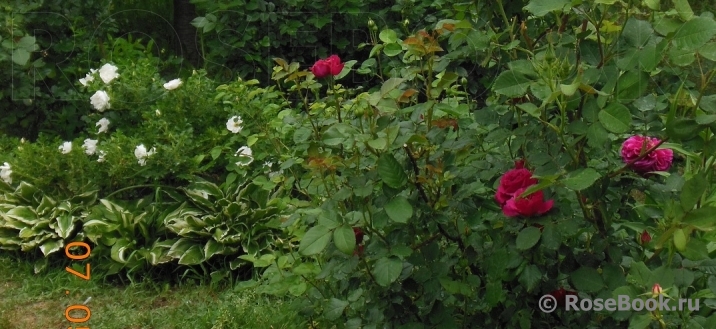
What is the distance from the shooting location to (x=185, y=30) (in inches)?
199

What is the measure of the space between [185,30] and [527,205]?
3798 millimetres

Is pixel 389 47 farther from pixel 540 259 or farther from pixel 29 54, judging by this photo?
pixel 29 54

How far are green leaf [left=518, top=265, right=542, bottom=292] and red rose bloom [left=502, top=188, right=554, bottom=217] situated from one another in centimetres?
15

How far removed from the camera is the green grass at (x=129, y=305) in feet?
9.57

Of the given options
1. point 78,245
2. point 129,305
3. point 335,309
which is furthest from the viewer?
point 78,245

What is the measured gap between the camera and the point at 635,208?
6.11 feet

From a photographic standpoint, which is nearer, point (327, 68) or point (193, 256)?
point (327, 68)

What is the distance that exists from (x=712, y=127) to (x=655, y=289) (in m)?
0.33

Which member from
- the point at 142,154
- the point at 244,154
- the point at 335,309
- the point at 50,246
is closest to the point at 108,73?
the point at 142,154

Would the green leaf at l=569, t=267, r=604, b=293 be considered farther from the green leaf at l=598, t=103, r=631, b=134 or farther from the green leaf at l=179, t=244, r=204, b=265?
the green leaf at l=179, t=244, r=204, b=265

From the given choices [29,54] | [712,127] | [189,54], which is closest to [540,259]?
[712,127]

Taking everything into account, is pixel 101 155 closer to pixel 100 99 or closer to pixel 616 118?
pixel 100 99

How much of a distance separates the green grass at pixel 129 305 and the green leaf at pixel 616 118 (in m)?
1.49

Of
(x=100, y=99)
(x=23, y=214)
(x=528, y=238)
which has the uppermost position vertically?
(x=528, y=238)
